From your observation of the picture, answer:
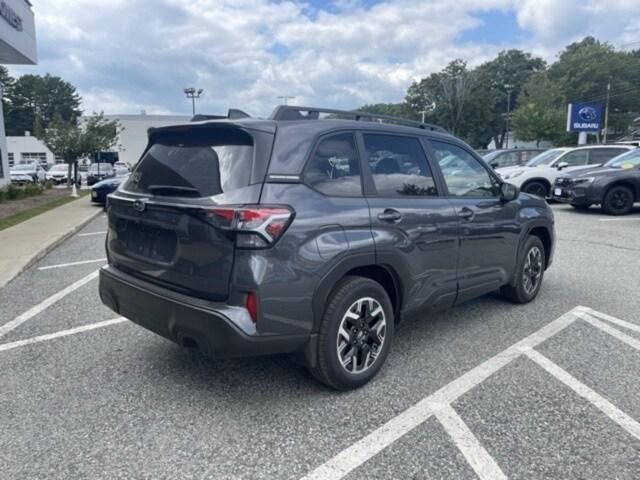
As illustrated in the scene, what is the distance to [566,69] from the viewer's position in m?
67.5

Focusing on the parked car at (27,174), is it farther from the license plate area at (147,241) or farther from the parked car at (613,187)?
the license plate area at (147,241)

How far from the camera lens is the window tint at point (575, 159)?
14703 mm

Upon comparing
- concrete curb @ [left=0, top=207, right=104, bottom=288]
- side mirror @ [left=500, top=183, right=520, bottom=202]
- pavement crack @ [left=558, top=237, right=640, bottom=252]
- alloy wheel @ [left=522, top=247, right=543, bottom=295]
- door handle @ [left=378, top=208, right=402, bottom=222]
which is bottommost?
concrete curb @ [left=0, top=207, right=104, bottom=288]

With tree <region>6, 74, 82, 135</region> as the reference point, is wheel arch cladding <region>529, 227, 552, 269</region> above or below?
below

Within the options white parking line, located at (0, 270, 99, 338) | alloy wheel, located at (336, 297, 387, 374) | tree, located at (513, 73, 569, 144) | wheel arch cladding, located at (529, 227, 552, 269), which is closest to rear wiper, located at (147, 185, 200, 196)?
alloy wheel, located at (336, 297, 387, 374)

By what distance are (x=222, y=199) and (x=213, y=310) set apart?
0.63m

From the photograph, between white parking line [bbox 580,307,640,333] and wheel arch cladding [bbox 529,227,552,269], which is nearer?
white parking line [bbox 580,307,640,333]

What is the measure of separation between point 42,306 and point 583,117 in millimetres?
33407

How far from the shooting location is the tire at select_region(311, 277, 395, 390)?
9.97ft

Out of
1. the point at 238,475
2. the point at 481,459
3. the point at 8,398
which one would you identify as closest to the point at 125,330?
the point at 8,398

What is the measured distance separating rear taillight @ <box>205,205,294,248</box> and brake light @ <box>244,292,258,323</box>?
28 centimetres

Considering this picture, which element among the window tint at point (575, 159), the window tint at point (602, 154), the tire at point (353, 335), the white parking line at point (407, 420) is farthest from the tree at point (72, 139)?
the white parking line at point (407, 420)

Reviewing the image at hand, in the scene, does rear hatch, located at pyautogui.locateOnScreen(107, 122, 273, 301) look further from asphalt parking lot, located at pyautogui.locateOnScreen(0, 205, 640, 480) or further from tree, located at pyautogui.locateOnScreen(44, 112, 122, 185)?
tree, located at pyautogui.locateOnScreen(44, 112, 122, 185)

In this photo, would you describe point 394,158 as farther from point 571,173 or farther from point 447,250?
point 571,173
